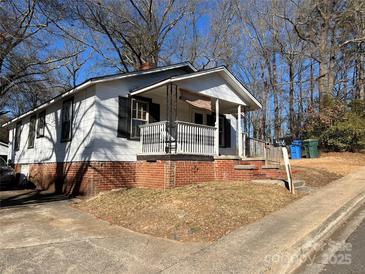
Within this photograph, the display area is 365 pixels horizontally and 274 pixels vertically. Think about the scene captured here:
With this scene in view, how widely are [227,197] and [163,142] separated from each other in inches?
142

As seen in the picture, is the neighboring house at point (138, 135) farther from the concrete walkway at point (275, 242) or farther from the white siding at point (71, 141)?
the concrete walkway at point (275, 242)

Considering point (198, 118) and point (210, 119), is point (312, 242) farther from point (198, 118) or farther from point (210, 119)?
point (210, 119)

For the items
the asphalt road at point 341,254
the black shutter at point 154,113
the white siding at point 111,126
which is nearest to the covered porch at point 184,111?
the black shutter at point 154,113

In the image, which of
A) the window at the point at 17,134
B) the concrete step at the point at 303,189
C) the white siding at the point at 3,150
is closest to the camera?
the concrete step at the point at 303,189

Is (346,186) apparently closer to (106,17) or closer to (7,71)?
(7,71)

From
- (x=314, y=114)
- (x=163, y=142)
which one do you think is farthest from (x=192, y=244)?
(x=314, y=114)

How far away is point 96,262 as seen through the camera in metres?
4.61

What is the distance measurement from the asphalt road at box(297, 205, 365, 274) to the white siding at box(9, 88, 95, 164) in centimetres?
782

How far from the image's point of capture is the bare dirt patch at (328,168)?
39.0ft

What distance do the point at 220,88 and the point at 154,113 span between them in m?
2.88

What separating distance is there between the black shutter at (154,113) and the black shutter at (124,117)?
1.01 m

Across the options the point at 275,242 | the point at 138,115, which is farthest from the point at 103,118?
the point at 275,242

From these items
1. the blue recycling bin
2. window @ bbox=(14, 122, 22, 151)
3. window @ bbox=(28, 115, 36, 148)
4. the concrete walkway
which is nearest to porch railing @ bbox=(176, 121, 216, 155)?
the concrete walkway

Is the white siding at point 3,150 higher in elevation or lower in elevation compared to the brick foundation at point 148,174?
higher
